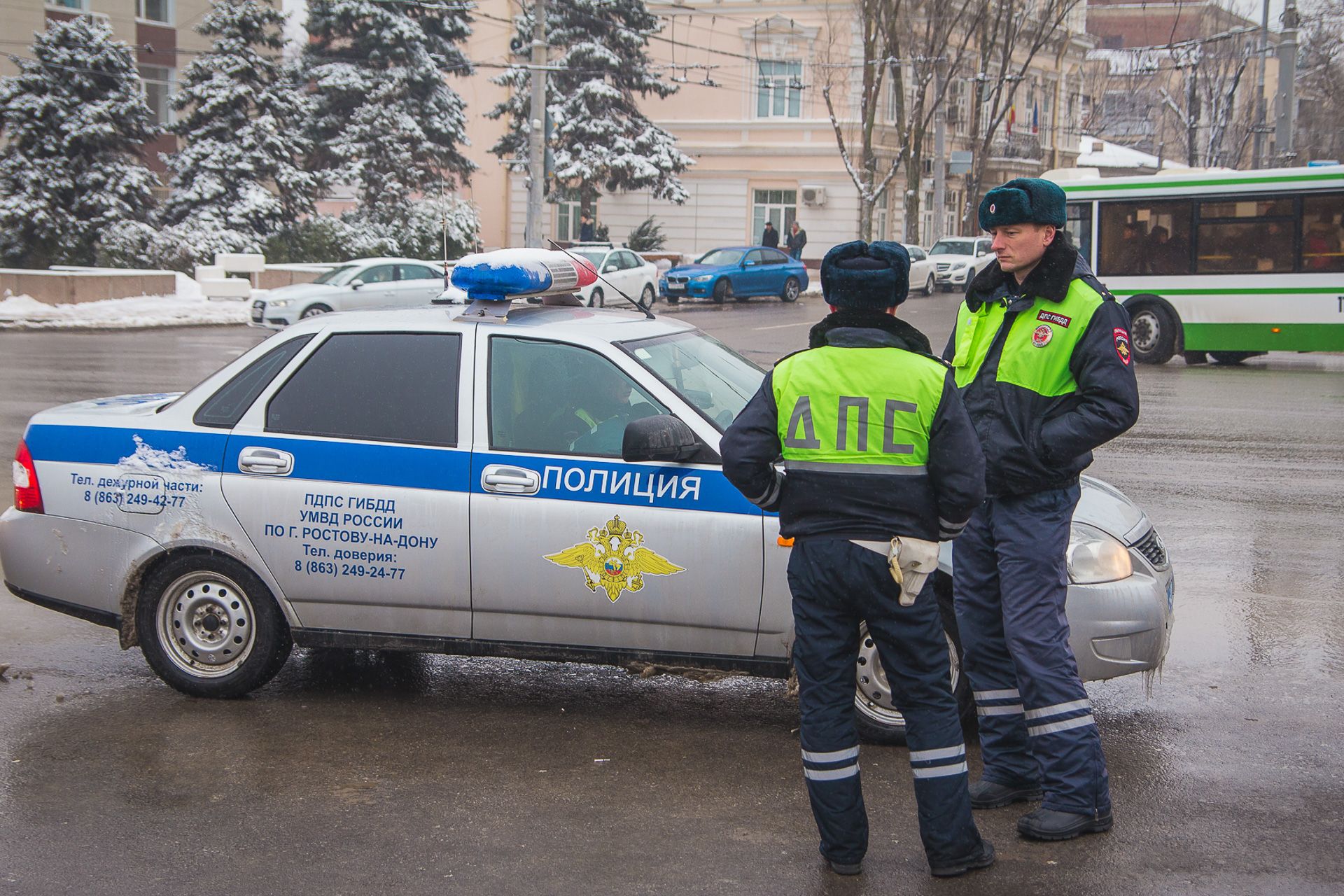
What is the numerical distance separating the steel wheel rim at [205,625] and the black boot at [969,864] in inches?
110

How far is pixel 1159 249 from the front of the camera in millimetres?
17938

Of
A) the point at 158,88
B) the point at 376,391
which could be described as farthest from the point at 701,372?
the point at 158,88

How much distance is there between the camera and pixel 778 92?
47812 mm

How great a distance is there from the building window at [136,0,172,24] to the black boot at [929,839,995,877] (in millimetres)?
46744

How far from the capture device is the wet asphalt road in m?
3.71

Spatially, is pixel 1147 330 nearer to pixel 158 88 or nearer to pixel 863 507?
pixel 863 507

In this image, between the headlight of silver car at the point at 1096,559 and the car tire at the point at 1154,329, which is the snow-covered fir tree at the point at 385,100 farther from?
the headlight of silver car at the point at 1096,559

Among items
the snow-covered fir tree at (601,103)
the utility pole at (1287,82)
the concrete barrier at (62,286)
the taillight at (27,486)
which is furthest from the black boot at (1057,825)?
the snow-covered fir tree at (601,103)

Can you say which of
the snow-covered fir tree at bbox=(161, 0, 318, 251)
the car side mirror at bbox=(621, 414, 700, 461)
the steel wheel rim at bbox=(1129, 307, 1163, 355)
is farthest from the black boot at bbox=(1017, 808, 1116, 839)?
the snow-covered fir tree at bbox=(161, 0, 318, 251)

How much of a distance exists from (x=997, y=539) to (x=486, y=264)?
2.30 m

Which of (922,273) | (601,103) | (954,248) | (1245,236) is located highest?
(601,103)

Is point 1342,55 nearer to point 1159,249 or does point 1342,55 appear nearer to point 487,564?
point 1159,249

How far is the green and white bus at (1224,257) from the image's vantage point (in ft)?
56.0

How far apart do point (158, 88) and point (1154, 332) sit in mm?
38212
